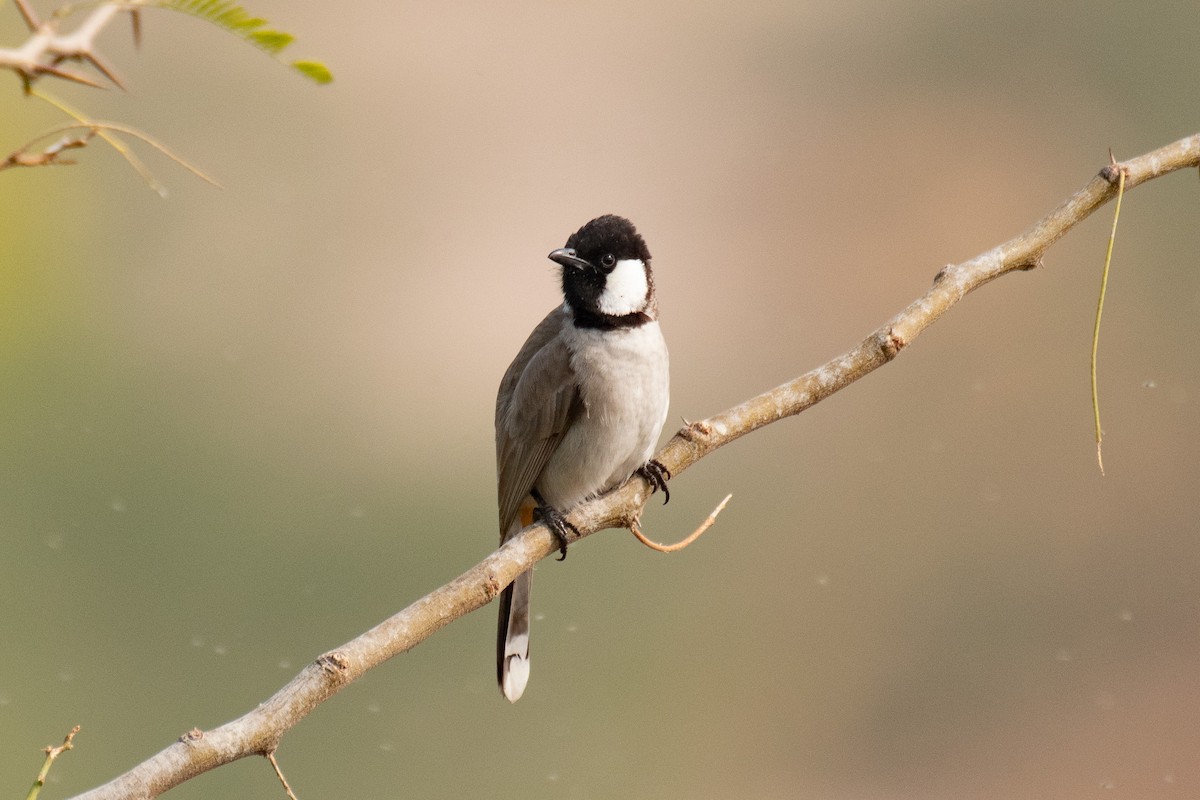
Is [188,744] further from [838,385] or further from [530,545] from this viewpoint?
[838,385]

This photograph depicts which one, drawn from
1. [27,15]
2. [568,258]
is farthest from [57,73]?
[568,258]

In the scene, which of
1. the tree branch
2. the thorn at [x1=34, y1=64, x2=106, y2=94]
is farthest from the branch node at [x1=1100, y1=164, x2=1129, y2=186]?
the thorn at [x1=34, y1=64, x2=106, y2=94]

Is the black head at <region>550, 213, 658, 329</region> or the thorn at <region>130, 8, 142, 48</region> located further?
the black head at <region>550, 213, 658, 329</region>

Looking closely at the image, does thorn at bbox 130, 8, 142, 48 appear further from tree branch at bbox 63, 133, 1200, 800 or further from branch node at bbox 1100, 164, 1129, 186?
branch node at bbox 1100, 164, 1129, 186

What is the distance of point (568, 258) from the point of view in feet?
6.43

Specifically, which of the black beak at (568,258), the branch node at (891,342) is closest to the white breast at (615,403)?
the black beak at (568,258)

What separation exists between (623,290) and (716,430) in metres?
0.58

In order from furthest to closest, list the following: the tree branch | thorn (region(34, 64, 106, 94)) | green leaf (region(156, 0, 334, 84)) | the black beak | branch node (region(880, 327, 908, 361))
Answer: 1. the black beak
2. branch node (region(880, 327, 908, 361))
3. the tree branch
4. green leaf (region(156, 0, 334, 84))
5. thorn (region(34, 64, 106, 94))

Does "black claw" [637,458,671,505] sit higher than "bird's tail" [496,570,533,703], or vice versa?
"black claw" [637,458,671,505]

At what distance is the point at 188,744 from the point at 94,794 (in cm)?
10

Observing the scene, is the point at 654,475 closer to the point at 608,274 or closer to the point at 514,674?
the point at 608,274

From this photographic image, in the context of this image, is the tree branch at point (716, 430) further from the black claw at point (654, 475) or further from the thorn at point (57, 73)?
the thorn at point (57, 73)

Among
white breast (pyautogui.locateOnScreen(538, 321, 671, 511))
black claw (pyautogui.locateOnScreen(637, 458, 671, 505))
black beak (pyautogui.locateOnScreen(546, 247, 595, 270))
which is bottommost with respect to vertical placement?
black claw (pyautogui.locateOnScreen(637, 458, 671, 505))

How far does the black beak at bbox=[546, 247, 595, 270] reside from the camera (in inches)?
76.8
